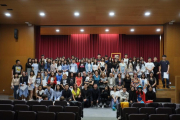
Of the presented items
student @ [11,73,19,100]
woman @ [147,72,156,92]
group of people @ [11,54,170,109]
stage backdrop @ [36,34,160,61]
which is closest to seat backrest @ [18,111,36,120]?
group of people @ [11,54,170,109]

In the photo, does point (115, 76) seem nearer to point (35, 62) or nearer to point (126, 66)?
point (126, 66)

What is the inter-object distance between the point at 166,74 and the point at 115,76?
2.58m

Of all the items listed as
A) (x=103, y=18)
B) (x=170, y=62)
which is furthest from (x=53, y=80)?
(x=170, y=62)

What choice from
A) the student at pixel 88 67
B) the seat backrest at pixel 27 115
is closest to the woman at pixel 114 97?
the student at pixel 88 67

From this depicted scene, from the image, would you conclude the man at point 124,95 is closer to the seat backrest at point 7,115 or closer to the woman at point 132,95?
the woman at point 132,95

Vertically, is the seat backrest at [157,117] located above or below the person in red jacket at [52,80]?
below

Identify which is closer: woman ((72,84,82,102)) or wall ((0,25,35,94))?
woman ((72,84,82,102))

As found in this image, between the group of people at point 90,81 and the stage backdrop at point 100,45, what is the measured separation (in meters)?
5.88

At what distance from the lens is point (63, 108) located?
6949mm

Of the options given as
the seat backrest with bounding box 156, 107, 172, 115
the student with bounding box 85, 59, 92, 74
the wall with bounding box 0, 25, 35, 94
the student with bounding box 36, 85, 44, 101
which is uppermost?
the wall with bounding box 0, 25, 35, 94

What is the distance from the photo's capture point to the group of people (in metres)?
10.3

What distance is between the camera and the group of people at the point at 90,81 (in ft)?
33.7

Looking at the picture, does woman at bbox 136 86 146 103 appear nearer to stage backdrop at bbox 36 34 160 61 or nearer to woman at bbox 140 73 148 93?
woman at bbox 140 73 148 93

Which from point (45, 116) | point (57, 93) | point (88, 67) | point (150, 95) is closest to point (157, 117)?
point (45, 116)
